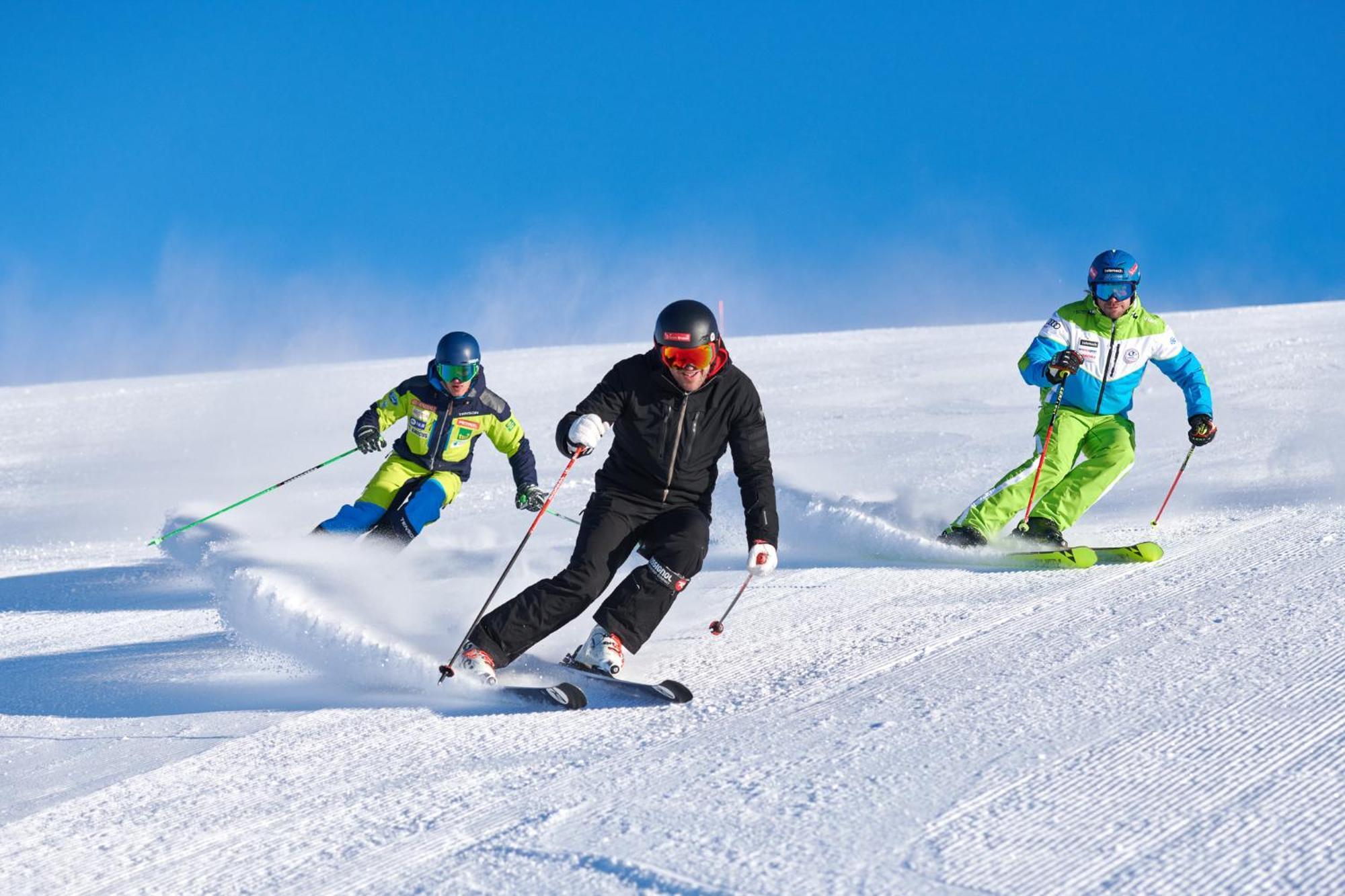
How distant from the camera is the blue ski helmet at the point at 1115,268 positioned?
6.84m

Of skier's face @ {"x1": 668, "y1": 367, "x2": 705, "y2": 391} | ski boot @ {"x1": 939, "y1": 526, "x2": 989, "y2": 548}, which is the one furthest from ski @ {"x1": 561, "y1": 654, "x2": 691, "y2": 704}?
ski boot @ {"x1": 939, "y1": 526, "x2": 989, "y2": 548}

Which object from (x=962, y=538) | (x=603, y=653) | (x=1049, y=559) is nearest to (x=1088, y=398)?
(x=962, y=538)

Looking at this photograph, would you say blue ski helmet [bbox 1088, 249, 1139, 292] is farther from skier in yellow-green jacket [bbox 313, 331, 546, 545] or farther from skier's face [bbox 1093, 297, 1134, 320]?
skier in yellow-green jacket [bbox 313, 331, 546, 545]

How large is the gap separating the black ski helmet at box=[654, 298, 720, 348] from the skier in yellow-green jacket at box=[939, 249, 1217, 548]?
2.65 meters

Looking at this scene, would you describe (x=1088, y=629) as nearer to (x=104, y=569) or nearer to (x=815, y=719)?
(x=815, y=719)

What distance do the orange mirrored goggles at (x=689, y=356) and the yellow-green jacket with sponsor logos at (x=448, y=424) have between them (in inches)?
125

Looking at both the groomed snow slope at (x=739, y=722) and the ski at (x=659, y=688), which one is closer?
the groomed snow slope at (x=739, y=722)

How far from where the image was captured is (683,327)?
4.75 meters

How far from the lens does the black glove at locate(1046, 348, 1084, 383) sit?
6.75 m

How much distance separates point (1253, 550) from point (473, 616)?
3826mm

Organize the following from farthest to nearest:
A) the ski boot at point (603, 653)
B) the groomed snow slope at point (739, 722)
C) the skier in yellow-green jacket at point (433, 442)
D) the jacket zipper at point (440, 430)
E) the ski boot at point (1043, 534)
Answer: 1. the jacket zipper at point (440, 430)
2. the skier in yellow-green jacket at point (433, 442)
3. the ski boot at point (1043, 534)
4. the ski boot at point (603, 653)
5. the groomed snow slope at point (739, 722)

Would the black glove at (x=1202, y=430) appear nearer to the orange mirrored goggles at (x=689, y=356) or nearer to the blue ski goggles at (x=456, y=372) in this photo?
the orange mirrored goggles at (x=689, y=356)

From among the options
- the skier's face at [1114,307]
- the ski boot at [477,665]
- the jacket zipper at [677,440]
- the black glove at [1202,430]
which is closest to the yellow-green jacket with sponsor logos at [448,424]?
the jacket zipper at [677,440]

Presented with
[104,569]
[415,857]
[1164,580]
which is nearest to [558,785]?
[415,857]
